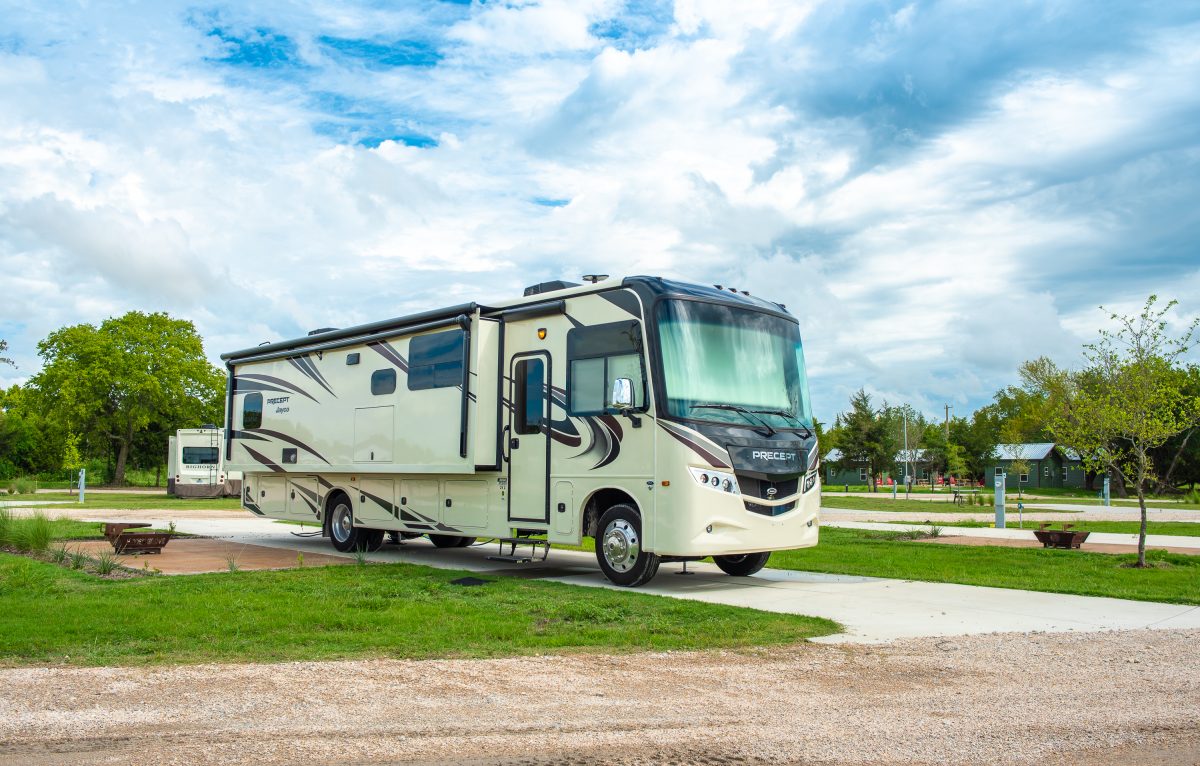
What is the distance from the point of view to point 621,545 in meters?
11.0

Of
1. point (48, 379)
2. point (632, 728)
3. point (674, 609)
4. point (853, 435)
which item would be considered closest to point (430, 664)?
point (632, 728)

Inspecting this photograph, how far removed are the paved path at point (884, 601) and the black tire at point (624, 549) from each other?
191 mm

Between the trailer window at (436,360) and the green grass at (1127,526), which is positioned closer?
the trailer window at (436,360)

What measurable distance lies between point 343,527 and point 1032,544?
12.0m

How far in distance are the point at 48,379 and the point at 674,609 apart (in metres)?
52.5

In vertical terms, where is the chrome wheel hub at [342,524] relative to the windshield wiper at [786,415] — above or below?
below

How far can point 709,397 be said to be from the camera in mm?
10688

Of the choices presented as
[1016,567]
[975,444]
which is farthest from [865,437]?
[1016,567]

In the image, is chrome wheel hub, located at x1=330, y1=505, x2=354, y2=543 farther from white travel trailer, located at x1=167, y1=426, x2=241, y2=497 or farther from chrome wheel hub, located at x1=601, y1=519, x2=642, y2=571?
white travel trailer, located at x1=167, y1=426, x2=241, y2=497

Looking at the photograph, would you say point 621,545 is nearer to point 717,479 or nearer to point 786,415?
point 717,479

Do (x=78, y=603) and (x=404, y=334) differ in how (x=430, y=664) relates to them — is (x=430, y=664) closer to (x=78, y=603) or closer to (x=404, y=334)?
(x=78, y=603)

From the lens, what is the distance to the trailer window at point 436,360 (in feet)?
42.6

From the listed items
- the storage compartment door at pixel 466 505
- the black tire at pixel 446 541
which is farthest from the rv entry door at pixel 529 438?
the black tire at pixel 446 541

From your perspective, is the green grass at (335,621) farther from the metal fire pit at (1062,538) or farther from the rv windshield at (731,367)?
the metal fire pit at (1062,538)
